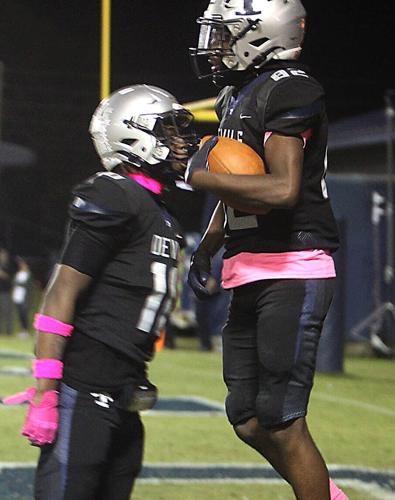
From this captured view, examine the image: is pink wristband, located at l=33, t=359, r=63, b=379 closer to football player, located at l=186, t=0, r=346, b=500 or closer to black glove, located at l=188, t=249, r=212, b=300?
football player, located at l=186, t=0, r=346, b=500

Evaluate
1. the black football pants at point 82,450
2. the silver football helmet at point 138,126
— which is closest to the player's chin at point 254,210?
the silver football helmet at point 138,126

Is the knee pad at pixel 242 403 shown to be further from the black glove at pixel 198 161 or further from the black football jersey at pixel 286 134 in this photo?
the black glove at pixel 198 161

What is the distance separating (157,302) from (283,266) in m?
0.58

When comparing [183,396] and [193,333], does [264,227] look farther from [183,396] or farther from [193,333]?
[193,333]

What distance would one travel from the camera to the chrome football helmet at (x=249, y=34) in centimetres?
316

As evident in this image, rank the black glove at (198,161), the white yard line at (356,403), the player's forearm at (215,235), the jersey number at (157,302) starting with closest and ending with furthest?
1. the jersey number at (157,302)
2. the black glove at (198,161)
3. the player's forearm at (215,235)
4. the white yard line at (356,403)

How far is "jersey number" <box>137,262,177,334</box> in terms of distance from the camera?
102 inches

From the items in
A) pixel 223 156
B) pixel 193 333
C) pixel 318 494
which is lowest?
pixel 193 333

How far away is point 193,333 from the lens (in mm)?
14789

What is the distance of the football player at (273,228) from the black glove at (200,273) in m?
0.13

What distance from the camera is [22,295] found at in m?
15.4

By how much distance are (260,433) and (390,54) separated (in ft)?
55.5

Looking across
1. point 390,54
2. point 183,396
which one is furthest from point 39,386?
point 390,54

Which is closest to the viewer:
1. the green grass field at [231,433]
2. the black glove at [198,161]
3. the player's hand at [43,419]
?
the player's hand at [43,419]
